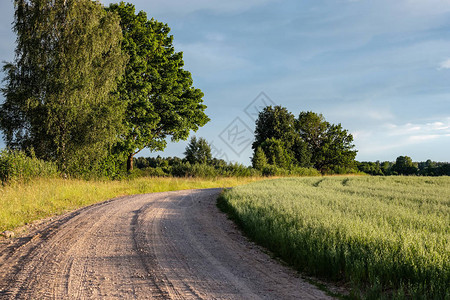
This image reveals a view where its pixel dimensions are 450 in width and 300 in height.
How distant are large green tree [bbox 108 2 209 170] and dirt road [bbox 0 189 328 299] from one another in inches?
713

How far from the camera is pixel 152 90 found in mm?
28672

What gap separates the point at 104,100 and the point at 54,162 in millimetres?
5952

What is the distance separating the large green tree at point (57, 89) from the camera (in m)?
20.2

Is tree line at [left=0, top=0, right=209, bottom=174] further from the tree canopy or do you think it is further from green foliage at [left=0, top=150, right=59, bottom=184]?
the tree canopy

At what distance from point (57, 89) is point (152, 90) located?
992cm

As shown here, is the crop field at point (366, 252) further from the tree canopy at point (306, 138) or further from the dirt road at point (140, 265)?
the tree canopy at point (306, 138)

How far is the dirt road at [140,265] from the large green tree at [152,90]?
59.4 feet

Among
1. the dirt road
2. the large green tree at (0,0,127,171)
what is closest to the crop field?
the dirt road

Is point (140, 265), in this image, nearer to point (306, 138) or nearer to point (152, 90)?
point (152, 90)

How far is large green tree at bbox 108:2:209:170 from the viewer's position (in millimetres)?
26203

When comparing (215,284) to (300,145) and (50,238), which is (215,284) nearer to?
(50,238)

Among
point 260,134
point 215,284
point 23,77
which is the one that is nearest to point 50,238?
point 215,284

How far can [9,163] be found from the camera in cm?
1562

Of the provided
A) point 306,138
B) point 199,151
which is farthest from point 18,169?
point 306,138
